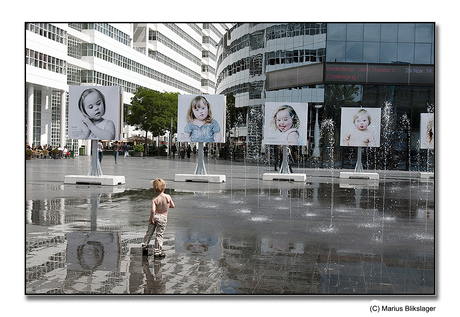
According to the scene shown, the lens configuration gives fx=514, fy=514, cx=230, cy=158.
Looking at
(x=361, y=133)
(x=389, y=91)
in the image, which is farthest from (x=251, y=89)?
(x=361, y=133)

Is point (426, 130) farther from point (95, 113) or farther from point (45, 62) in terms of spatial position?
point (45, 62)

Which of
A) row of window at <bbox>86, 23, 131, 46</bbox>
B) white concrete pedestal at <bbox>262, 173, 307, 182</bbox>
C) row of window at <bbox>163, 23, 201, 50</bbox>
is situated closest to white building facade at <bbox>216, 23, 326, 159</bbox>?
row of window at <bbox>86, 23, 131, 46</bbox>

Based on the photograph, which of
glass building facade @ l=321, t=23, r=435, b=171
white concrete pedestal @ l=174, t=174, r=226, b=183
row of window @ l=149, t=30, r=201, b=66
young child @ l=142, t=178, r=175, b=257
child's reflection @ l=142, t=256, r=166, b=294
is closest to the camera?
child's reflection @ l=142, t=256, r=166, b=294

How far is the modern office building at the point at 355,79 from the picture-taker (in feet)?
119

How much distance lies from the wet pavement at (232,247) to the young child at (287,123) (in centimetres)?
932

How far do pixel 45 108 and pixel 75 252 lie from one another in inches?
2012

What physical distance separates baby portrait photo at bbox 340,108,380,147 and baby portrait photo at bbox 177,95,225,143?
24.8ft

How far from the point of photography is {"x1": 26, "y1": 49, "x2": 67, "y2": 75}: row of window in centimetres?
4534

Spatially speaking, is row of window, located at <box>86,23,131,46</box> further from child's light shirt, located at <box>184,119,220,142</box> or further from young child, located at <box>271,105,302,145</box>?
child's light shirt, located at <box>184,119,220,142</box>

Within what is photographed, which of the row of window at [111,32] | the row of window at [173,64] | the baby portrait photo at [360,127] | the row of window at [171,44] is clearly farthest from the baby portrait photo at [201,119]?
the row of window at [171,44]

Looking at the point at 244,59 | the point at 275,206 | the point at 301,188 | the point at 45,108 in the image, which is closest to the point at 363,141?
the point at 301,188

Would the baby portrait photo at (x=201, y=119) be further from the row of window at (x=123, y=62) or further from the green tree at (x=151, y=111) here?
the row of window at (x=123, y=62)

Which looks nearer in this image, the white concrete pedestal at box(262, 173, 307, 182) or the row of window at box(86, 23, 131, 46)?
the white concrete pedestal at box(262, 173, 307, 182)

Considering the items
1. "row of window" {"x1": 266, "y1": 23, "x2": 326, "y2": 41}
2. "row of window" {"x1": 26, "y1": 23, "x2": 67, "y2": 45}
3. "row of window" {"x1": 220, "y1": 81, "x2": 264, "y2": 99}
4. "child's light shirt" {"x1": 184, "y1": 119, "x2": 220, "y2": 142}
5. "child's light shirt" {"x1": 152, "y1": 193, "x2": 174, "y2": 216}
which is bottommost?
"child's light shirt" {"x1": 152, "y1": 193, "x2": 174, "y2": 216}
